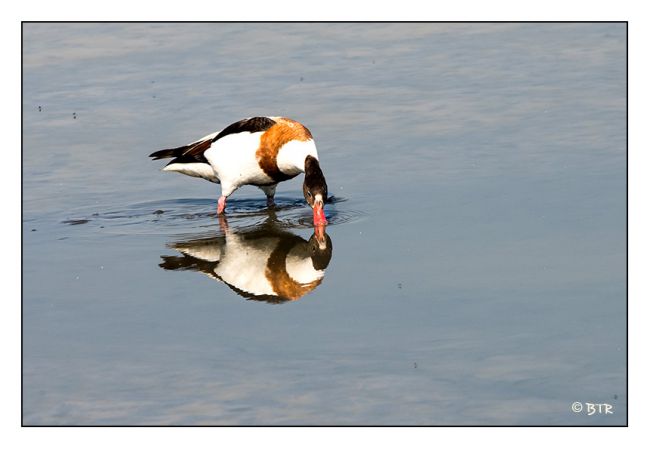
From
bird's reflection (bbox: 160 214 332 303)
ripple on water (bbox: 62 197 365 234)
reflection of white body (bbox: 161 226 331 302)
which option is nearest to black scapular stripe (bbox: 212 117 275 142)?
ripple on water (bbox: 62 197 365 234)

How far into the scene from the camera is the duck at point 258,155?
42.4ft

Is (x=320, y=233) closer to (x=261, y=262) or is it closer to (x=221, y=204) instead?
(x=261, y=262)

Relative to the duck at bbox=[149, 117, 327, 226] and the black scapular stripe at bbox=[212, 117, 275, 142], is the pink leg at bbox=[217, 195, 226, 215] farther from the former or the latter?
the black scapular stripe at bbox=[212, 117, 275, 142]

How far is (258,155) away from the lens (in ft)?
43.1

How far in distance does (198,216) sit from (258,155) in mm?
837

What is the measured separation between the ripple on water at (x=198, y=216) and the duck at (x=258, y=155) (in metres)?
0.19

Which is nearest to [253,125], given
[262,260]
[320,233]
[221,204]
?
[221,204]

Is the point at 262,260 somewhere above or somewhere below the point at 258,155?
below

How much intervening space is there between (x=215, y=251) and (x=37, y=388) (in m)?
3.43

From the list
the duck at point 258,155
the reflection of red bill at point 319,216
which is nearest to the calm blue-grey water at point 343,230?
the reflection of red bill at point 319,216

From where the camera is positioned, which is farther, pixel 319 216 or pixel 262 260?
pixel 319 216

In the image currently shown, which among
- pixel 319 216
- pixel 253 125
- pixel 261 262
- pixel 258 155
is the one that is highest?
pixel 253 125

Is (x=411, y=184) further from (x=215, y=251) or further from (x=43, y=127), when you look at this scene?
(x=43, y=127)

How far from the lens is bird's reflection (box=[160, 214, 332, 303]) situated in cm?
1066
